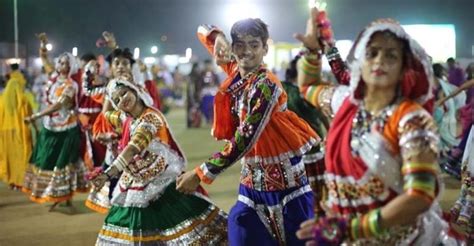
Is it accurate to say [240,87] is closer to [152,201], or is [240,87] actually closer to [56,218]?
[152,201]

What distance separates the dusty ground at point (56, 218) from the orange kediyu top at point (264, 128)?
300 centimetres

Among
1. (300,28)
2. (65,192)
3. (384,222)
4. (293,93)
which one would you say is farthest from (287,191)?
(300,28)

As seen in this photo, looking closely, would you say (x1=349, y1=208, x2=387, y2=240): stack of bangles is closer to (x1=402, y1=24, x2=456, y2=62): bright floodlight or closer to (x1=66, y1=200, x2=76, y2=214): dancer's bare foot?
(x1=66, y1=200, x2=76, y2=214): dancer's bare foot

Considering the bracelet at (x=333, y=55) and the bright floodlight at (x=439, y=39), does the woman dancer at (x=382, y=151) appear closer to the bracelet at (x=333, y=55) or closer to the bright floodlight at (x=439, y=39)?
the bracelet at (x=333, y=55)

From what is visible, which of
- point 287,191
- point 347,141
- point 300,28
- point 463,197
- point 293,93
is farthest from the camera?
point 300,28

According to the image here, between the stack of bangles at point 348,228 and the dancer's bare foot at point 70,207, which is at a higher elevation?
the stack of bangles at point 348,228

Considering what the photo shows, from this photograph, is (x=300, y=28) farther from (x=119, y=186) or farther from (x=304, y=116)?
(x=119, y=186)

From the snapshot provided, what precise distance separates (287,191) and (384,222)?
1337mm

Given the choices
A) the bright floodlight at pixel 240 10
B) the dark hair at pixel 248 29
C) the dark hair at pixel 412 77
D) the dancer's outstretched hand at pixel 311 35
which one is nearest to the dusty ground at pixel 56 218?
the dark hair at pixel 248 29

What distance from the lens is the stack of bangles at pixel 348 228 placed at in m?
2.41

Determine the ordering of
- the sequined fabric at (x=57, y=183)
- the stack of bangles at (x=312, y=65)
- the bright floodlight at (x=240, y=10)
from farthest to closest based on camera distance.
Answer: the bright floodlight at (x=240, y=10) < the sequined fabric at (x=57, y=183) < the stack of bangles at (x=312, y=65)

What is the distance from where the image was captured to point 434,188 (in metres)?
2.41

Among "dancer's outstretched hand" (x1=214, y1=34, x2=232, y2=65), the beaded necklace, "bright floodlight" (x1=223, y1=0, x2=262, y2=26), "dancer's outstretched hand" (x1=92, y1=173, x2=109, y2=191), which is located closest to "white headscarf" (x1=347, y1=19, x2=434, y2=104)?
the beaded necklace

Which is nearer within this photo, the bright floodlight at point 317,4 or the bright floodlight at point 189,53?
the bright floodlight at point 317,4
